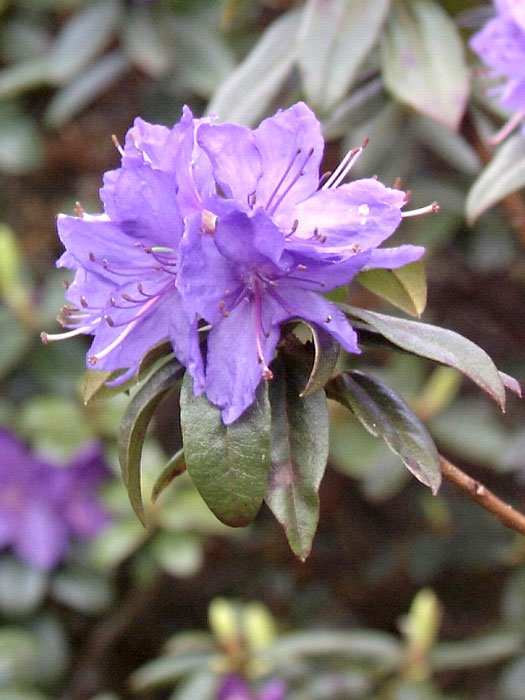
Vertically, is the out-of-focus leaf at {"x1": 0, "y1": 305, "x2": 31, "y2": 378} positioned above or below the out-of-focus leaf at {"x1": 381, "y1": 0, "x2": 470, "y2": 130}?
below

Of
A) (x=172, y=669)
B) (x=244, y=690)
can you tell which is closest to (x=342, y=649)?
(x=244, y=690)

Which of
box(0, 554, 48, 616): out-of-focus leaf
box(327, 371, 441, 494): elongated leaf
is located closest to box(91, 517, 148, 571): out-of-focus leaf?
box(0, 554, 48, 616): out-of-focus leaf

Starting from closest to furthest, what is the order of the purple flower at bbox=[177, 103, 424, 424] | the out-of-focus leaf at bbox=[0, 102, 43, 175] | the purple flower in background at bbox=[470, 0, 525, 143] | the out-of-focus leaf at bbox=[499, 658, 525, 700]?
the purple flower at bbox=[177, 103, 424, 424] < the purple flower in background at bbox=[470, 0, 525, 143] < the out-of-focus leaf at bbox=[499, 658, 525, 700] < the out-of-focus leaf at bbox=[0, 102, 43, 175]

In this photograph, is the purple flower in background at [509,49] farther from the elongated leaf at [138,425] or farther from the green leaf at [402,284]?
the elongated leaf at [138,425]

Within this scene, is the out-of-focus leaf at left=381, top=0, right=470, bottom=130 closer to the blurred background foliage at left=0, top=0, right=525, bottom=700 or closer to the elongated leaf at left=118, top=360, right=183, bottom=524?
the blurred background foliage at left=0, top=0, right=525, bottom=700

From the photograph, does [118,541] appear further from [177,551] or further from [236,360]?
[236,360]

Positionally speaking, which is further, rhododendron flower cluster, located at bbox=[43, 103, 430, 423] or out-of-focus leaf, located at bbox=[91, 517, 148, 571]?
→ out-of-focus leaf, located at bbox=[91, 517, 148, 571]

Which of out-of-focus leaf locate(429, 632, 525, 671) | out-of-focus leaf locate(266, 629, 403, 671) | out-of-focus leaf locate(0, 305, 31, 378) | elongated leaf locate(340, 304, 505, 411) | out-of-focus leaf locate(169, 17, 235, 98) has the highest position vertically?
elongated leaf locate(340, 304, 505, 411)
